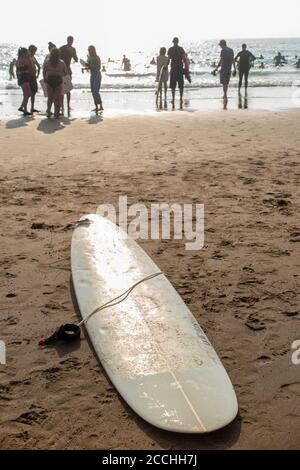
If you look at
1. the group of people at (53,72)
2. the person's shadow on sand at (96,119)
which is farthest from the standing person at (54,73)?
the person's shadow on sand at (96,119)

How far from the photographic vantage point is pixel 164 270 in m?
3.96

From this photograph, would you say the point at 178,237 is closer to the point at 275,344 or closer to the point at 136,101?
the point at 275,344

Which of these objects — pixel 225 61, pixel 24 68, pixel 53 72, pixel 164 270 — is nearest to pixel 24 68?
pixel 24 68

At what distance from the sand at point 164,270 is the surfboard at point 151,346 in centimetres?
8

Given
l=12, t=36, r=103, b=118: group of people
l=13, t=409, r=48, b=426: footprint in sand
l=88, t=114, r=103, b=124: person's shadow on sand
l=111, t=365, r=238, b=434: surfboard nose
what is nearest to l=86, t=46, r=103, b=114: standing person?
l=12, t=36, r=103, b=118: group of people

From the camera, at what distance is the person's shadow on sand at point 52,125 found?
9.86 metres

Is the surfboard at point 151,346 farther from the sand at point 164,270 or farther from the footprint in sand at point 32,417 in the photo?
the footprint in sand at point 32,417

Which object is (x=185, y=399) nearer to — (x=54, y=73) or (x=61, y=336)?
(x=61, y=336)

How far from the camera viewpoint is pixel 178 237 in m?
4.58

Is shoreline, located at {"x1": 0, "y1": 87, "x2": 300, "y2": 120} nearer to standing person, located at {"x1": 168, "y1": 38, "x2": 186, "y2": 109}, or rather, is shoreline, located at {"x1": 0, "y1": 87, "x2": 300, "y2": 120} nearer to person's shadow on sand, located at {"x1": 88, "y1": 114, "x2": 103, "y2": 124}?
person's shadow on sand, located at {"x1": 88, "y1": 114, "x2": 103, "y2": 124}

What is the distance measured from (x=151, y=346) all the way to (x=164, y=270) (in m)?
1.17

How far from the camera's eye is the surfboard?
2.36 metres

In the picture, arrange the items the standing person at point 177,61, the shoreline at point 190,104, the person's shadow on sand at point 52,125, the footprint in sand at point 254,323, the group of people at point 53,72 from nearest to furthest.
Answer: the footprint in sand at point 254,323 → the person's shadow on sand at point 52,125 → the group of people at point 53,72 → the standing person at point 177,61 → the shoreline at point 190,104

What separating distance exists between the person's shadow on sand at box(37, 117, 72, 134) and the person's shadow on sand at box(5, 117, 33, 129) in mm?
373
